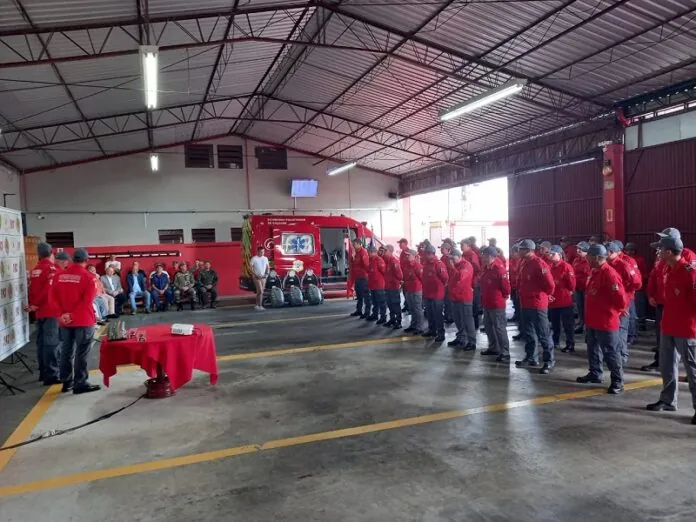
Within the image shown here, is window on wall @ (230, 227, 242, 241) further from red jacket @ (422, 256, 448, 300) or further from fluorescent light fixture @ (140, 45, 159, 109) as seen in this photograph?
red jacket @ (422, 256, 448, 300)

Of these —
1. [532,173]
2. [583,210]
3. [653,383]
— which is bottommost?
[653,383]

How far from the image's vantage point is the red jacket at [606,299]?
5.59 meters

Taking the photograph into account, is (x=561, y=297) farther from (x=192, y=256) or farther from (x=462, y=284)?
(x=192, y=256)

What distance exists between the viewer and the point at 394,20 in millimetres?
10172

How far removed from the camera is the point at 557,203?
14.6m

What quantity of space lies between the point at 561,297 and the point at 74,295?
700 cm

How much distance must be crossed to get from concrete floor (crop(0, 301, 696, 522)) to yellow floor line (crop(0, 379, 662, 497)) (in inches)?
0.7

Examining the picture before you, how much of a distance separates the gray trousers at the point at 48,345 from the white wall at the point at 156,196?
1364 cm

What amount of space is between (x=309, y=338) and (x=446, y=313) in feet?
10.7

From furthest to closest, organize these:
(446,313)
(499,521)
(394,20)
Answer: (446,313) → (394,20) → (499,521)

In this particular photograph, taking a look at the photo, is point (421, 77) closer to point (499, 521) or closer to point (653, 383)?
point (653, 383)

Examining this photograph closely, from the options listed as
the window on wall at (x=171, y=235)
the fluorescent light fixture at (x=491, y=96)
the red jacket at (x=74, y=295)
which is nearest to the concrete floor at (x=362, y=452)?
the red jacket at (x=74, y=295)

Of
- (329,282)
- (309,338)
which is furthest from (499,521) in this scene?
(329,282)

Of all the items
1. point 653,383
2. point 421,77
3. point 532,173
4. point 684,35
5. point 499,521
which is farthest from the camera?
point 532,173
